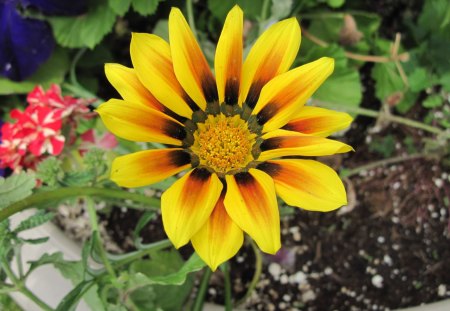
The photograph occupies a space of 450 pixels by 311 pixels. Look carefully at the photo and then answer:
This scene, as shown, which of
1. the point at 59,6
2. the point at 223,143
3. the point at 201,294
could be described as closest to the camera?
the point at 223,143

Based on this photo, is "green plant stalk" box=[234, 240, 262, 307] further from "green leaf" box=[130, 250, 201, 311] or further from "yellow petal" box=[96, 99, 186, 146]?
"yellow petal" box=[96, 99, 186, 146]

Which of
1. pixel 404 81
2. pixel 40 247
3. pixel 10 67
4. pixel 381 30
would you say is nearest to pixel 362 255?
pixel 404 81

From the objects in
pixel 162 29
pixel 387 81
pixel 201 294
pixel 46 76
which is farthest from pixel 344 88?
pixel 46 76

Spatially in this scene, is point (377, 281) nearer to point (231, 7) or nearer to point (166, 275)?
point (166, 275)

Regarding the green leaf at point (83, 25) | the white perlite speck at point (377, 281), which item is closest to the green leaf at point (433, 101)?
the white perlite speck at point (377, 281)

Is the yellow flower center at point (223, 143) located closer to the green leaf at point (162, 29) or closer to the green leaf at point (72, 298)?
the green leaf at point (72, 298)
